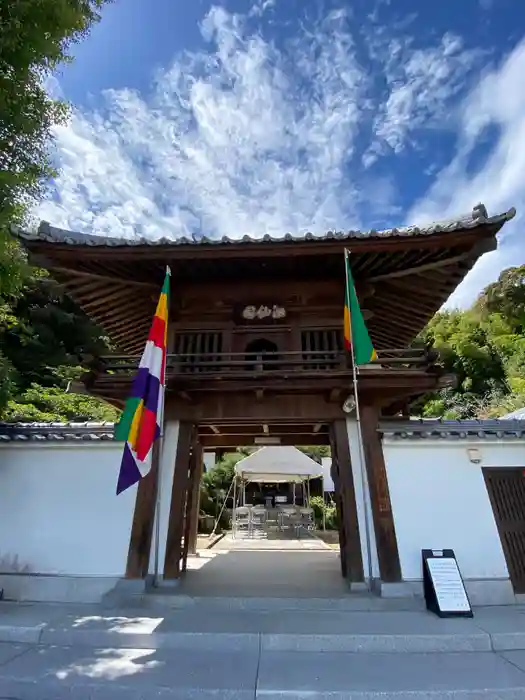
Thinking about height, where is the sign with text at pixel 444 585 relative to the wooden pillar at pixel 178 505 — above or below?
below

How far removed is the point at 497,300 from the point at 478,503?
2120 centimetres

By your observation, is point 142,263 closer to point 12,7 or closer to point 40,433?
point 40,433

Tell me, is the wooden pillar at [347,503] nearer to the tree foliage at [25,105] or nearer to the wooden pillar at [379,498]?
the wooden pillar at [379,498]

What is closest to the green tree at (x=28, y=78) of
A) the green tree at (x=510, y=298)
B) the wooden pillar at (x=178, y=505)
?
the wooden pillar at (x=178, y=505)

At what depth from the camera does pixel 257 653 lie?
3607 millimetres

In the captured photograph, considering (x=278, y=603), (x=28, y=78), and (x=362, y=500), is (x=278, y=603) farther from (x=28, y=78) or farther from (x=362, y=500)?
(x=28, y=78)

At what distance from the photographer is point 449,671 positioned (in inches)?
126

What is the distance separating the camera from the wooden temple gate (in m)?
5.19

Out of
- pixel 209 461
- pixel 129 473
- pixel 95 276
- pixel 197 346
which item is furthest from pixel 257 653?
pixel 209 461

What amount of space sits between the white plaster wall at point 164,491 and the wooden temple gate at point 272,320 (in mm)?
90

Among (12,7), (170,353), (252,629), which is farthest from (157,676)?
(12,7)

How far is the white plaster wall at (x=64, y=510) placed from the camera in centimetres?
529

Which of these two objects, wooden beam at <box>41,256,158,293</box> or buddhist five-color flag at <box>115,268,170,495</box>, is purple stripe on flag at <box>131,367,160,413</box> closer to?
buddhist five-color flag at <box>115,268,170,495</box>

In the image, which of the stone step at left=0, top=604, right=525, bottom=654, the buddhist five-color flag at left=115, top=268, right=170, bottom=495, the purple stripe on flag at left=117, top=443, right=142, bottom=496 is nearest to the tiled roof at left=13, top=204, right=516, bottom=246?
the buddhist five-color flag at left=115, top=268, right=170, bottom=495
